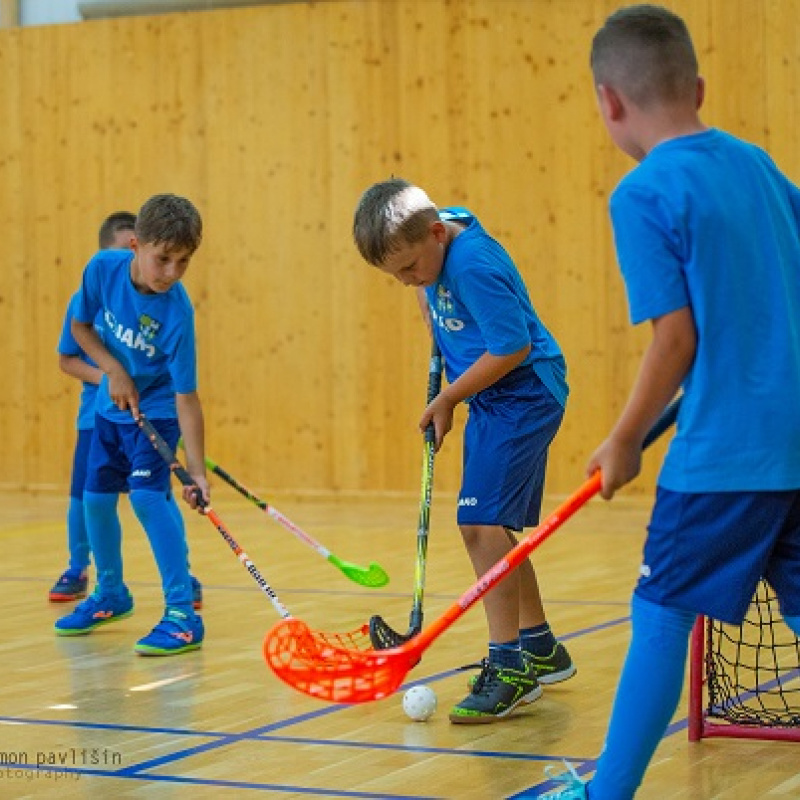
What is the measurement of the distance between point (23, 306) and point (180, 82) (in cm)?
168

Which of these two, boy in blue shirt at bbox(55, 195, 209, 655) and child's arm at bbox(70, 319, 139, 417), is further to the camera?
child's arm at bbox(70, 319, 139, 417)

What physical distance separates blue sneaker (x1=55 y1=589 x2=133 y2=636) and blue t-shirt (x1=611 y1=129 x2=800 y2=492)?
2829mm

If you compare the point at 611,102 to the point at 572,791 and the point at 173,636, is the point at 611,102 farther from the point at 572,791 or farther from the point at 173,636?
the point at 173,636

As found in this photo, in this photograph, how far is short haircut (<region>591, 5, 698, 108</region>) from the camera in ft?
7.73

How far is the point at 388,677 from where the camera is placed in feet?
8.90

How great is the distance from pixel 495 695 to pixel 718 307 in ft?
Answer: 4.80

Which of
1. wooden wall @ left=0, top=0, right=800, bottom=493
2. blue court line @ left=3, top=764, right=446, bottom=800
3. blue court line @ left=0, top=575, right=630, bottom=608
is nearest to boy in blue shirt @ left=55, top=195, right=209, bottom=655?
blue court line @ left=0, top=575, right=630, bottom=608

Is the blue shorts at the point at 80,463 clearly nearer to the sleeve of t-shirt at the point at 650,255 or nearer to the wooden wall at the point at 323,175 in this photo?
the wooden wall at the point at 323,175

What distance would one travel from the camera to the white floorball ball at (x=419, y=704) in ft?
11.5

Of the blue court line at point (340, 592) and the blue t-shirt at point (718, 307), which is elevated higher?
the blue t-shirt at point (718, 307)

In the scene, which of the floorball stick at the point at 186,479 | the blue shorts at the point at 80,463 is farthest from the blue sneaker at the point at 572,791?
the blue shorts at the point at 80,463

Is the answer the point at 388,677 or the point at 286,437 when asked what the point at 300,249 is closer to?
the point at 286,437

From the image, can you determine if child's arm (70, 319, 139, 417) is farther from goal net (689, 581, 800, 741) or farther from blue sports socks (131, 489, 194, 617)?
goal net (689, 581, 800, 741)

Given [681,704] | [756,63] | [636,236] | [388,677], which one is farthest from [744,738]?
[756,63]
